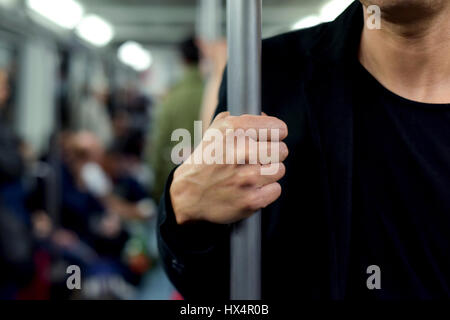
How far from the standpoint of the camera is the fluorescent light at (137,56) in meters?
8.00

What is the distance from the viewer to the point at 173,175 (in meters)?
0.57

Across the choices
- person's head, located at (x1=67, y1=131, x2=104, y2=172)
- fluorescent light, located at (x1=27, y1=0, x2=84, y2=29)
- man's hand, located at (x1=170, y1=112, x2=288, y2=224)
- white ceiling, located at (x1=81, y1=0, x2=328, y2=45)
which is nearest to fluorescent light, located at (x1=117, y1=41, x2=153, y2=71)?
white ceiling, located at (x1=81, y1=0, x2=328, y2=45)

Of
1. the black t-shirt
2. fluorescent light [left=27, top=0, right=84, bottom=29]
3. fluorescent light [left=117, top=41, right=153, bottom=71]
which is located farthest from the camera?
fluorescent light [left=117, top=41, right=153, bottom=71]

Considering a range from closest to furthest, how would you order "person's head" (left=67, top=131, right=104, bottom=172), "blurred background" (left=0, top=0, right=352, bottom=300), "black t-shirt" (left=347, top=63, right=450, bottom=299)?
"black t-shirt" (left=347, top=63, right=450, bottom=299), "blurred background" (left=0, top=0, right=352, bottom=300), "person's head" (left=67, top=131, right=104, bottom=172)

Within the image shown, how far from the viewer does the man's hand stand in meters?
0.47

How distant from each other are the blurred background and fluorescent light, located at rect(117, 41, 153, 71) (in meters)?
2.58

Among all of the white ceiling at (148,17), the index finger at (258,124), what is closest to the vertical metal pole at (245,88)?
the index finger at (258,124)

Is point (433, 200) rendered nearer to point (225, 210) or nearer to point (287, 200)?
point (287, 200)

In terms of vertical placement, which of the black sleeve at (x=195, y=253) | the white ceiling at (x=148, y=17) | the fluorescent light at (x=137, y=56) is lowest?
the black sleeve at (x=195, y=253)

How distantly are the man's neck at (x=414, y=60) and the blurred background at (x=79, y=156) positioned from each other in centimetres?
12

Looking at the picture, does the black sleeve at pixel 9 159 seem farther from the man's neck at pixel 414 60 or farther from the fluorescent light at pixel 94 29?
the fluorescent light at pixel 94 29

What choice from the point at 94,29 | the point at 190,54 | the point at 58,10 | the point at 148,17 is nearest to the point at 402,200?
the point at 190,54

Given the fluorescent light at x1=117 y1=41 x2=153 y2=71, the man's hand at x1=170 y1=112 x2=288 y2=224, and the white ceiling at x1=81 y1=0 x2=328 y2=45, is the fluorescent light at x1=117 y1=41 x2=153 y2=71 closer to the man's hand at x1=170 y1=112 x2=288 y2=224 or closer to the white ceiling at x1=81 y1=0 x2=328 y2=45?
the white ceiling at x1=81 y1=0 x2=328 y2=45
